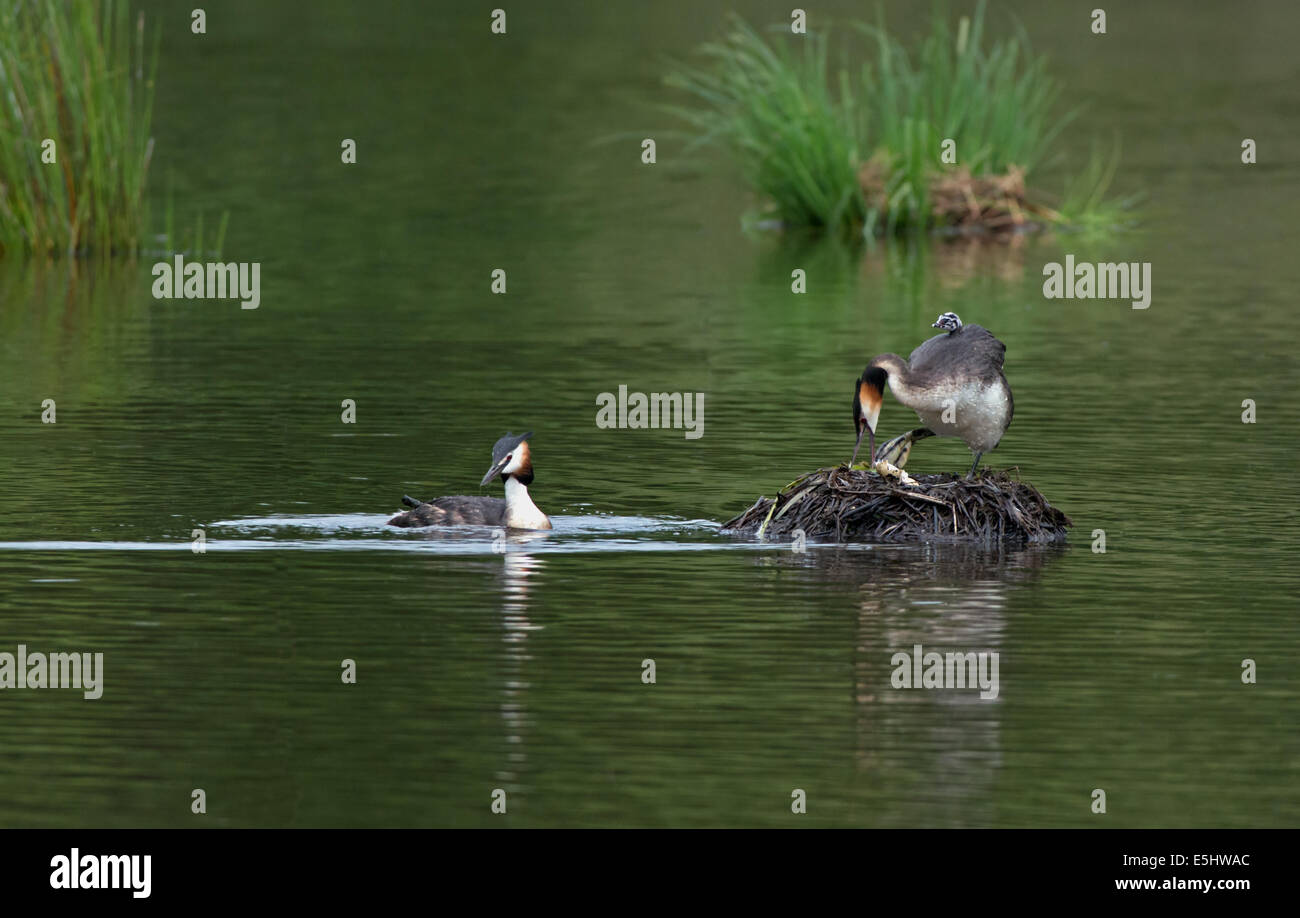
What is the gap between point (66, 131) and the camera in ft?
109

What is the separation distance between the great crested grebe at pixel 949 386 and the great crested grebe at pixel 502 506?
2.19 metres

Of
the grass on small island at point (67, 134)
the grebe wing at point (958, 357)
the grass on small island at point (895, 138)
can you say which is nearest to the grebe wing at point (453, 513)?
the grebe wing at point (958, 357)

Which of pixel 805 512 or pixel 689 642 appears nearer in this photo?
pixel 689 642

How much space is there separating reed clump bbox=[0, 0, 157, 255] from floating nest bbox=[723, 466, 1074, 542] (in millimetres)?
15012

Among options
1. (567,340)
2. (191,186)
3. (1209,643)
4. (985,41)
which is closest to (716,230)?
(191,186)

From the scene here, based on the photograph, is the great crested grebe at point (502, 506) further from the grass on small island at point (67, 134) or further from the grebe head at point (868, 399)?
the grass on small island at point (67, 134)

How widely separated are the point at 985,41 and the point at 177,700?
1929 inches

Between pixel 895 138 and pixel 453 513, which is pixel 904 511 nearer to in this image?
pixel 453 513

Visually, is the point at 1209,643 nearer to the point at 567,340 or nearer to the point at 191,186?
the point at 567,340

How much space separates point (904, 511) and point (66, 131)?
17956 mm

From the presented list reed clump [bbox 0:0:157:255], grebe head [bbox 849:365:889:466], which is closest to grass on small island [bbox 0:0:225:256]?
reed clump [bbox 0:0:157:255]

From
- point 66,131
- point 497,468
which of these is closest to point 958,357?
point 497,468

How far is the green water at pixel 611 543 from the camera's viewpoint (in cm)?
1238

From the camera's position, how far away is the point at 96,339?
2980cm
